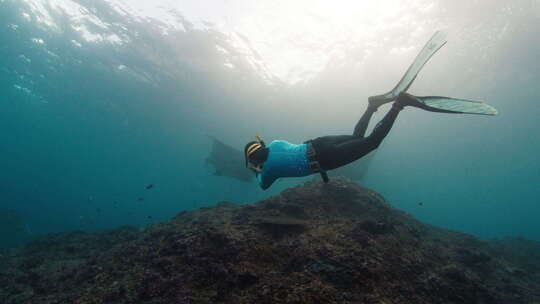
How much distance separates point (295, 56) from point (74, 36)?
780 inches

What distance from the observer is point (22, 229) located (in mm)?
30625

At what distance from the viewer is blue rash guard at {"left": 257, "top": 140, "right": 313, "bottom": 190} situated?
4828 millimetres

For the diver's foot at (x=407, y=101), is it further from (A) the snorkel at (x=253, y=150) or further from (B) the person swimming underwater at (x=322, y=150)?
(A) the snorkel at (x=253, y=150)

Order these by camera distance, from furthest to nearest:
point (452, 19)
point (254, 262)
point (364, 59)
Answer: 1. point (364, 59)
2. point (452, 19)
3. point (254, 262)

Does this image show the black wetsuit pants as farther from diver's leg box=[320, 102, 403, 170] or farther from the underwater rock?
the underwater rock

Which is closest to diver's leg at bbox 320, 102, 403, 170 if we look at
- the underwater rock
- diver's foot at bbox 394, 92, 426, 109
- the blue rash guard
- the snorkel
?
diver's foot at bbox 394, 92, 426, 109

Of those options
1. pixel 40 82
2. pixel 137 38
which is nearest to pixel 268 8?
pixel 137 38

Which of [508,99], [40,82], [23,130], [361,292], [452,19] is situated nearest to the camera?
[361,292]

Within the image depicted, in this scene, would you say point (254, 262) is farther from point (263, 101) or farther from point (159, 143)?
point (159, 143)

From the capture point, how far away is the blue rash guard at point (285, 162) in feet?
15.8

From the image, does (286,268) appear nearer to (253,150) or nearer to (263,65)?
(253,150)

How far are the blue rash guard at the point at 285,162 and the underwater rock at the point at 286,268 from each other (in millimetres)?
1447

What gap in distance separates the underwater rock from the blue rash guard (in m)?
1.45

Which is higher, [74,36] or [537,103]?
[74,36]
